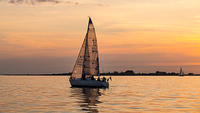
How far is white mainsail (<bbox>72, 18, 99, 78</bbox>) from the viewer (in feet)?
283

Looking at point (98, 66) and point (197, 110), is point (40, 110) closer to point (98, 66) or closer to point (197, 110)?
point (197, 110)

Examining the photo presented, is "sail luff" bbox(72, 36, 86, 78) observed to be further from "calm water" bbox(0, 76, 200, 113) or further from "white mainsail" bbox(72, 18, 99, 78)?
"calm water" bbox(0, 76, 200, 113)

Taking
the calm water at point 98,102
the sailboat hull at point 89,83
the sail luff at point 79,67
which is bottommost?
the calm water at point 98,102

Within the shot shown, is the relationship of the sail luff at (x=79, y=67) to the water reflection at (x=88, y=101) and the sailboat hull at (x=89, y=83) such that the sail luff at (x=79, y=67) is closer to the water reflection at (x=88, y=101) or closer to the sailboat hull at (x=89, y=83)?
the sailboat hull at (x=89, y=83)

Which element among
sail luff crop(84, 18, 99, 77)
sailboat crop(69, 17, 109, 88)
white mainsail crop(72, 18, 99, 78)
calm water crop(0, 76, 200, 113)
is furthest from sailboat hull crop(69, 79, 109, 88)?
calm water crop(0, 76, 200, 113)

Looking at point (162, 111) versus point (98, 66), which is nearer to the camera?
point (162, 111)

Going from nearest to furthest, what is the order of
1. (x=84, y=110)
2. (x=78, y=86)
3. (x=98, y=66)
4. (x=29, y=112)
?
(x=29, y=112) → (x=84, y=110) → (x=78, y=86) → (x=98, y=66)

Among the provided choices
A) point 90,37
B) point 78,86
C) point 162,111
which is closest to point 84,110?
point 162,111

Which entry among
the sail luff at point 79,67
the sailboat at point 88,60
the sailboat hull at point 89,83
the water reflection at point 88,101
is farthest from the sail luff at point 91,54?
the water reflection at point 88,101

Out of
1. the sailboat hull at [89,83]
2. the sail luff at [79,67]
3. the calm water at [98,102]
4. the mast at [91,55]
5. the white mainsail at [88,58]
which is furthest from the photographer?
the mast at [91,55]

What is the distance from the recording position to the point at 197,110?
3988 cm

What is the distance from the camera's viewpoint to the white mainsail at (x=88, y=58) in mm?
86250

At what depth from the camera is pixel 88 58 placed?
8731cm

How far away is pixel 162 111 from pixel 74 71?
49694mm
